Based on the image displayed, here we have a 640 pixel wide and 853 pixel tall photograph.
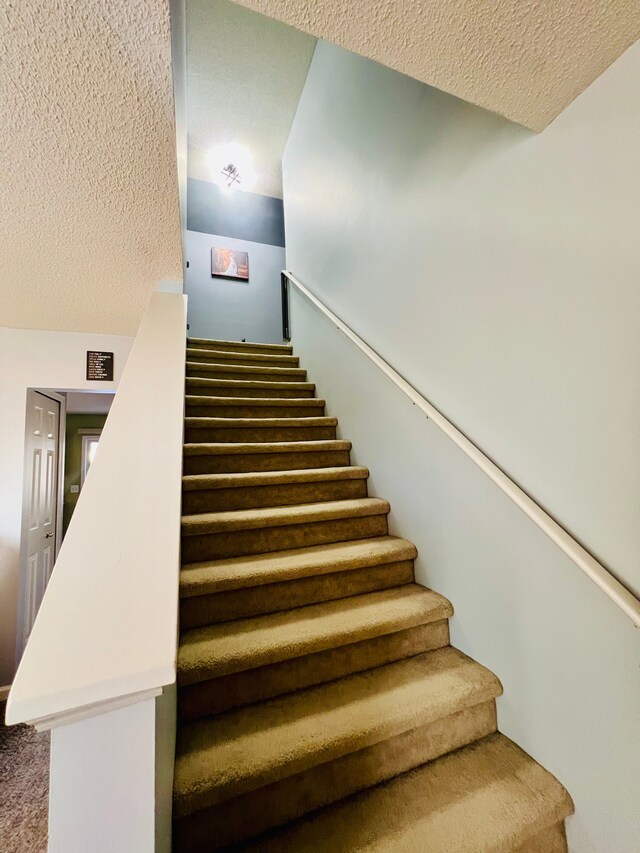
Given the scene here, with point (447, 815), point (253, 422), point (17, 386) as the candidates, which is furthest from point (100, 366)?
point (447, 815)

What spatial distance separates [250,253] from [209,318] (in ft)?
3.21

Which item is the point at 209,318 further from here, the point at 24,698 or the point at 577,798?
Result: the point at 577,798

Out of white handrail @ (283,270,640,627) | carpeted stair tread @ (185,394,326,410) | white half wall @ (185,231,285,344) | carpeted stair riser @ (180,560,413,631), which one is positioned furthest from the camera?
white half wall @ (185,231,285,344)

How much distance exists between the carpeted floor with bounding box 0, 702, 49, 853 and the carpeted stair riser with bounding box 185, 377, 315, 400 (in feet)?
7.22

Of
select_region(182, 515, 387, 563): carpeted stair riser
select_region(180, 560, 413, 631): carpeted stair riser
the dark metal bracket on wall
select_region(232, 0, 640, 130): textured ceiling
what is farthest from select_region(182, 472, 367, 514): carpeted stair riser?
the dark metal bracket on wall

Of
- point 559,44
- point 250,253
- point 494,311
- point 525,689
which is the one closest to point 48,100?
point 559,44

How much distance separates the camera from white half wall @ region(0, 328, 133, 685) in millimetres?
2273

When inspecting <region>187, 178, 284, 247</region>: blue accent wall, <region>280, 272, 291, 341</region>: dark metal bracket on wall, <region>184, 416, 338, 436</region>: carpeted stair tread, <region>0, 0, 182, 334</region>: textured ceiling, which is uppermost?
<region>187, 178, 284, 247</region>: blue accent wall

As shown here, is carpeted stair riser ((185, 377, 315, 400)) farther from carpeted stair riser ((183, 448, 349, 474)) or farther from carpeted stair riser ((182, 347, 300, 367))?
carpeted stair riser ((183, 448, 349, 474))

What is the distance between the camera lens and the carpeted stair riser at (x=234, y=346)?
10.2 ft

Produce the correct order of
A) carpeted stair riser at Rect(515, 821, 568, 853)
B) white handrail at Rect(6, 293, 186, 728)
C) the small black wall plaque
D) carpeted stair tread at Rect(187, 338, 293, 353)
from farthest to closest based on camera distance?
1. carpeted stair tread at Rect(187, 338, 293, 353)
2. the small black wall plaque
3. carpeted stair riser at Rect(515, 821, 568, 853)
4. white handrail at Rect(6, 293, 186, 728)

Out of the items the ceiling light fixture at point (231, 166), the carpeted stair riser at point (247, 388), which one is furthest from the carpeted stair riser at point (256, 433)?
the ceiling light fixture at point (231, 166)

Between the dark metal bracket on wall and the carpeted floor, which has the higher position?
the dark metal bracket on wall

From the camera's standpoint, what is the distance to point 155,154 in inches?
45.1
